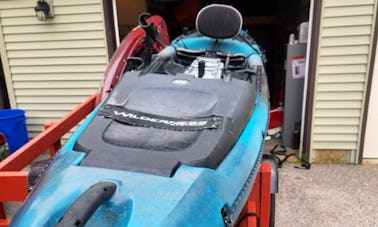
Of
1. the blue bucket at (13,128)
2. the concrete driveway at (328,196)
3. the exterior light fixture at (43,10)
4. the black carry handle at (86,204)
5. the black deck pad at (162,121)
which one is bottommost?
the concrete driveway at (328,196)

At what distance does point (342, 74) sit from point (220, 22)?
55.2 inches

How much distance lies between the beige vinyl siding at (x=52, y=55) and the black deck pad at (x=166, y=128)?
2.02m

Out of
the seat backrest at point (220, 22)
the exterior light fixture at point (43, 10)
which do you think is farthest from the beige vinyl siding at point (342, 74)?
the exterior light fixture at point (43, 10)

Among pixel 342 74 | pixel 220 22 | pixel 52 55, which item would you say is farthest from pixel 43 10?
pixel 342 74

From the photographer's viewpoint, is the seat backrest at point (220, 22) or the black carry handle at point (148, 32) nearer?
the black carry handle at point (148, 32)

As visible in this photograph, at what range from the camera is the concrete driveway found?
2521mm

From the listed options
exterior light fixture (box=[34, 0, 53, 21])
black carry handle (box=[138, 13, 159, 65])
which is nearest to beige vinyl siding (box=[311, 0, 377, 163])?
black carry handle (box=[138, 13, 159, 65])

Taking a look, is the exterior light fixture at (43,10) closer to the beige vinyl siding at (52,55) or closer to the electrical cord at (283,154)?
the beige vinyl siding at (52,55)

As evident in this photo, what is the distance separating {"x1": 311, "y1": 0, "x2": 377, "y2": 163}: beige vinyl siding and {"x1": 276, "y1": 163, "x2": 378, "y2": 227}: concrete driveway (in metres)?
0.27

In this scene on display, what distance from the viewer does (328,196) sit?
9.27ft

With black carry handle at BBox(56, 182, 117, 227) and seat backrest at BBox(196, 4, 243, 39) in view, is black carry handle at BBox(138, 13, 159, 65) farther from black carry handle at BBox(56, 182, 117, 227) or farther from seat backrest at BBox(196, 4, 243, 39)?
black carry handle at BBox(56, 182, 117, 227)

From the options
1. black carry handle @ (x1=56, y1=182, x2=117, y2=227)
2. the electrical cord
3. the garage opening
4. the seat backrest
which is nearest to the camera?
black carry handle @ (x1=56, y1=182, x2=117, y2=227)

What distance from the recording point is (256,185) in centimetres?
143

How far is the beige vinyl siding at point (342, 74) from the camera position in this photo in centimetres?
300
